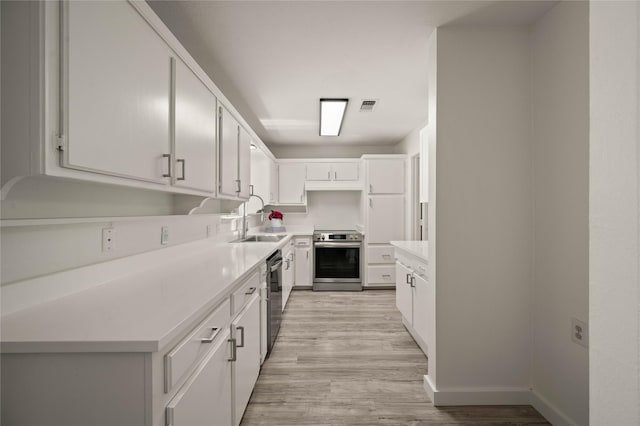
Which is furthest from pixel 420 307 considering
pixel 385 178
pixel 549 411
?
pixel 385 178

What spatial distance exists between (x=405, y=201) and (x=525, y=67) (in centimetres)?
305

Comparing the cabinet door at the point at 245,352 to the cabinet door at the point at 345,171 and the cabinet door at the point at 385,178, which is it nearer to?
the cabinet door at the point at 385,178

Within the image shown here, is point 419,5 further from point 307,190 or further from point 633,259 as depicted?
point 307,190

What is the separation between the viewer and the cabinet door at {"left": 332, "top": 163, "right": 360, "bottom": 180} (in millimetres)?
5426

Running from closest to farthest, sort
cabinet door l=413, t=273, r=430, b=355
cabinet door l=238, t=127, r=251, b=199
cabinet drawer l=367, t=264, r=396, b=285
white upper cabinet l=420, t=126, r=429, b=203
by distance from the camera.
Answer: cabinet door l=413, t=273, r=430, b=355 → white upper cabinet l=420, t=126, r=429, b=203 → cabinet door l=238, t=127, r=251, b=199 → cabinet drawer l=367, t=264, r=396, b=285

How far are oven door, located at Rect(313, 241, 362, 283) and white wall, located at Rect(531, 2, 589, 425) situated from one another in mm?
3107

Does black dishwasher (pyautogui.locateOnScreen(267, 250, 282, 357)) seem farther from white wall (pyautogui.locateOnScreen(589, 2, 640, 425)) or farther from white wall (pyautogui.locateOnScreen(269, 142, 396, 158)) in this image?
white wall (pyautogui.locateOnScreen(269, 142, 396, 158))

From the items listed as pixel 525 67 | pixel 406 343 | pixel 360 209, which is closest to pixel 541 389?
pixel 406 343

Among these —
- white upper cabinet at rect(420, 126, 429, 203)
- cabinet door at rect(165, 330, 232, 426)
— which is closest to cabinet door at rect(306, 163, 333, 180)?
white upper cabinet at rect(420, 126, 429, 203)

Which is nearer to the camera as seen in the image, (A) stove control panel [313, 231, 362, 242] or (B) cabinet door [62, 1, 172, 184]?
(B) cabinet door [62, 1, 172, 184]

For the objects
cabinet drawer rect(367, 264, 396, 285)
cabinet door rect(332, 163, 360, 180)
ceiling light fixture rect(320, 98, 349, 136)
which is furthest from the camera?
cabinet door rect(332, 163, 360, 180)

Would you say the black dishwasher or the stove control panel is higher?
the stove control panel

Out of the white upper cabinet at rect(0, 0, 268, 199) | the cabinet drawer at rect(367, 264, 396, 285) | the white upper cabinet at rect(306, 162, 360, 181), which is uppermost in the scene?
the white upper cabinet at rect(306, 162, 360, 181)

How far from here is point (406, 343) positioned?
3025 millimetres
